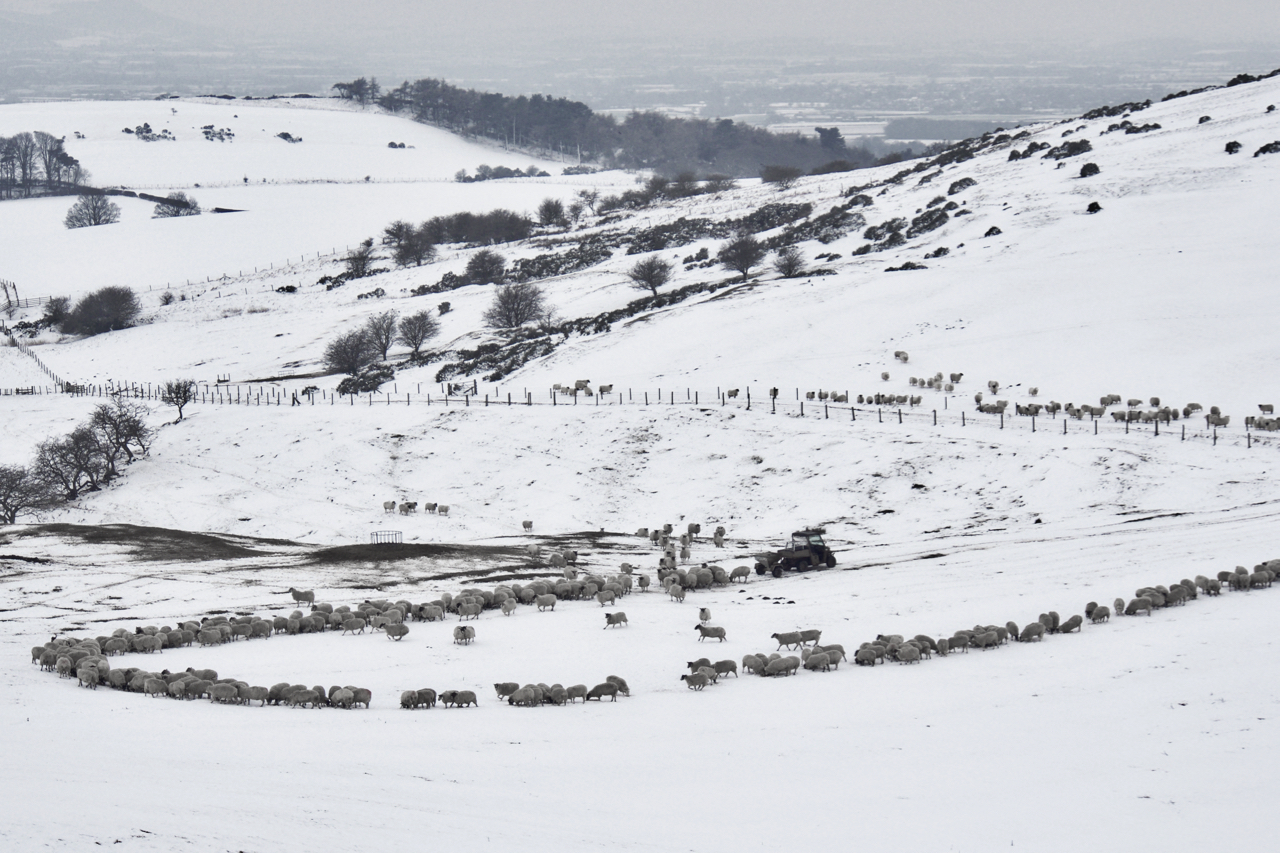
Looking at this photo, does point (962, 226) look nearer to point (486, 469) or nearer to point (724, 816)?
point (486, 469)

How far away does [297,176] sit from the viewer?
577 feet

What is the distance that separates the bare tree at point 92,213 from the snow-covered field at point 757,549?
166 ft

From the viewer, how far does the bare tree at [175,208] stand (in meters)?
144

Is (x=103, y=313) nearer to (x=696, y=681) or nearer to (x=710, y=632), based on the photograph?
(x=710, y=632)

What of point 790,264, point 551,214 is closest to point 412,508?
point 790,264

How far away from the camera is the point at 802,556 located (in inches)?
1444

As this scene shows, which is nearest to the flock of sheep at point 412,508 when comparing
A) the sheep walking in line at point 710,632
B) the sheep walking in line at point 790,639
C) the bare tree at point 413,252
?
the sheep walking in line at point 710,632

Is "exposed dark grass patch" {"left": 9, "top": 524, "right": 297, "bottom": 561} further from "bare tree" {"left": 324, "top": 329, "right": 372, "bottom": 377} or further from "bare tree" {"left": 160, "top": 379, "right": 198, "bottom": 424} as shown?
"bare tree" {"left": 324, "top": 329, "right": 372, "bottom": 377}

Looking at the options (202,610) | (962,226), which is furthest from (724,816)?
(962,226)

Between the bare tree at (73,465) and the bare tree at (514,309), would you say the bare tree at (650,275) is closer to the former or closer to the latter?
A: the bare tree at (514,309)

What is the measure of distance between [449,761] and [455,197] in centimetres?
13940

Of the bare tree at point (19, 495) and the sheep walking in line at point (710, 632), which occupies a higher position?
the bare tree at point (19, 495)

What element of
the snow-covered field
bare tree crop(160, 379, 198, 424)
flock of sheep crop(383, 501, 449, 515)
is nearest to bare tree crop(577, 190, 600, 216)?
the snow-covered field

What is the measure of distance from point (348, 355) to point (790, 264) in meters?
27.8
